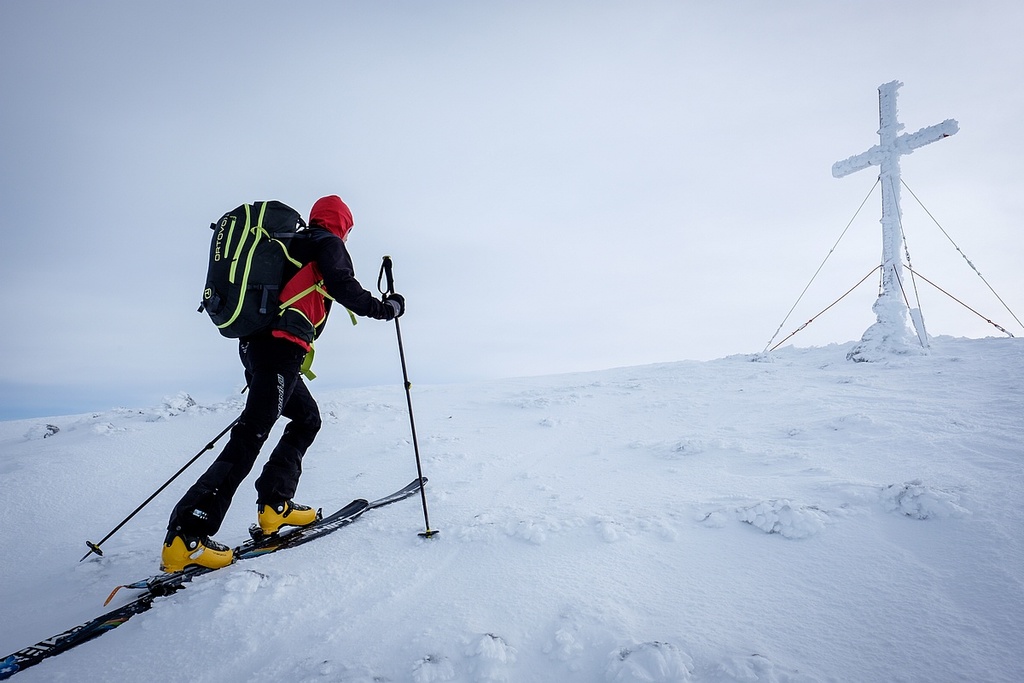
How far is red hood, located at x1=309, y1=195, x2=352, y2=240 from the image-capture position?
3545 millimetres

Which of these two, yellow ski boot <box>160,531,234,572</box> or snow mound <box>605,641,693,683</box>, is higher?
yellow ski boot <box>160,531,234,572</box>

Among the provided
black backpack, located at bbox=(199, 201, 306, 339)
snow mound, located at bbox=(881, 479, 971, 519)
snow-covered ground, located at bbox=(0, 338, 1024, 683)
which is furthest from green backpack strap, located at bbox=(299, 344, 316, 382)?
snow mound, located at bbox=(881, 479, 971, 519)

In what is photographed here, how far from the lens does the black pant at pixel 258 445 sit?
111 inches

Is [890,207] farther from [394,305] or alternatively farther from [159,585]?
[159,585]

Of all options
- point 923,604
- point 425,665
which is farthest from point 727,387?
point 425,665

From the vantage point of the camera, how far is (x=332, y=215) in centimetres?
357

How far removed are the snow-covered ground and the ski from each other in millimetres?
83

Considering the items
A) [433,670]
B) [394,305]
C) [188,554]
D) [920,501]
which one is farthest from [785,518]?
[188,554]

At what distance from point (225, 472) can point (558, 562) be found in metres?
2.34

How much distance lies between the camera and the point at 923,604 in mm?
2027

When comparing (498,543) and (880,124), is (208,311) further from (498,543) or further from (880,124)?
(880,124)

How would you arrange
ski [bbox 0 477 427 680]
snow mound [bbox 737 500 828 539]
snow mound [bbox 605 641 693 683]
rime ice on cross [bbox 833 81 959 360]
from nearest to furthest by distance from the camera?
snow mound [bbox 605 641 693 683] < ski [bbox 0 477 427 680] < snow mound [bbox 737 500 828 539] < rime ice on cross [bbox 833 81 959 360]

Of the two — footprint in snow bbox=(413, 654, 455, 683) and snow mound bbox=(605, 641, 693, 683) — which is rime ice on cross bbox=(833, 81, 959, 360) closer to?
snow mound bbox=(605, 641, 693, 683)

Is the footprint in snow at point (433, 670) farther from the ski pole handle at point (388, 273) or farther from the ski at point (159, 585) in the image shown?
the ski pole handle at point (388, 273)
